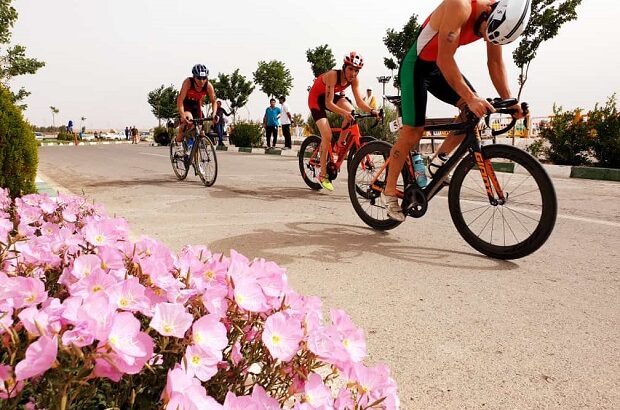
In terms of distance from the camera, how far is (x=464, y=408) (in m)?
1.45

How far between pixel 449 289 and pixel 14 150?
11.3 ft

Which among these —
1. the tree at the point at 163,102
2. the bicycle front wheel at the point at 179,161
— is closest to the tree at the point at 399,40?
the bicycle front wheel at the point at 179,161

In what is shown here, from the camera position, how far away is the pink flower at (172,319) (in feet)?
2.70

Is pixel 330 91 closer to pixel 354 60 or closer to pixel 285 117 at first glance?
pixel 354 60

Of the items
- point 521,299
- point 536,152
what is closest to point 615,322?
point 521,299

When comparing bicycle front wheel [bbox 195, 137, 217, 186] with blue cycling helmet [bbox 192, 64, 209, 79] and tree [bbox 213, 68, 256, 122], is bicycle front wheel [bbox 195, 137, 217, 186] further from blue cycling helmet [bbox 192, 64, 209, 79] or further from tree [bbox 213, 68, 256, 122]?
tree [bbox 213, 68, 256, 122]

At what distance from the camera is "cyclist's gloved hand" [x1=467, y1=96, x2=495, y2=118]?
3112 mm

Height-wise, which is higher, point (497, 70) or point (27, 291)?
point (497, 70)

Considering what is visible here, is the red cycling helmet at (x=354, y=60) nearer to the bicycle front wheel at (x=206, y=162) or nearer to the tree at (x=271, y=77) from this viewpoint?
the bicycle front wheel at (x=206, y=162)

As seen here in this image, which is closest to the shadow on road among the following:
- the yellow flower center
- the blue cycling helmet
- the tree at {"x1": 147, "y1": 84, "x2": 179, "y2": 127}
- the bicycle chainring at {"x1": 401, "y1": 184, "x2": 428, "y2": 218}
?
the bicycle chainring at {"x1": 401, "y1": 184, "x2": 428, "y2": 218}

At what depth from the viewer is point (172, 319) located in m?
0.84

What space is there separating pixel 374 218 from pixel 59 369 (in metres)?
3.97

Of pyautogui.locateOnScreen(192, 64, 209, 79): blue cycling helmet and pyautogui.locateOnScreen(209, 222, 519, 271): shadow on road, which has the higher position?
pyautogui.locateOnScreen(192, 64, 209, 79): blue cycling helmet

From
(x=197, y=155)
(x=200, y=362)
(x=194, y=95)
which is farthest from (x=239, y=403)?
(x=194, y=95)
